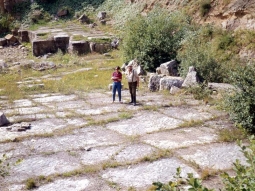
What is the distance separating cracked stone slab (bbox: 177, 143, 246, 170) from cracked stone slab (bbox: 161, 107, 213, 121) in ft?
5.86

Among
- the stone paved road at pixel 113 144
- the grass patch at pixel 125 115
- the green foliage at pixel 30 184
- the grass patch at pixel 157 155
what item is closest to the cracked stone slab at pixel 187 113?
the stone paved road at pixel 113 144

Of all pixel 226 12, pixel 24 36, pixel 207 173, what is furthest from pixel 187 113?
pixel 24 36

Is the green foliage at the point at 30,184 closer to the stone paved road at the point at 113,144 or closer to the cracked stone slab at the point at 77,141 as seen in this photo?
the stone paved road at the point at 113,144

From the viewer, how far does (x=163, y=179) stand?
19.3ft

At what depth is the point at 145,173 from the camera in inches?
241

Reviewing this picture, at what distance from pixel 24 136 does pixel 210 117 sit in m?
4.31

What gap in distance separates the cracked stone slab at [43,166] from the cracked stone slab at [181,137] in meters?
1.70

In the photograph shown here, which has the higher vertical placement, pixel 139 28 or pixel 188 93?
pixel 139 28

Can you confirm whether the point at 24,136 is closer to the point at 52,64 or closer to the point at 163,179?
the point at 163,179

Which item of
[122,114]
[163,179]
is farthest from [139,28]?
[163,179]

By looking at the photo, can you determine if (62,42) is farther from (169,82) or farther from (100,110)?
(100,110)

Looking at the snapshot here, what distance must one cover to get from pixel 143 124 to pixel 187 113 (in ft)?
4.49

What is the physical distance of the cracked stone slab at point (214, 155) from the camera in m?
6.40

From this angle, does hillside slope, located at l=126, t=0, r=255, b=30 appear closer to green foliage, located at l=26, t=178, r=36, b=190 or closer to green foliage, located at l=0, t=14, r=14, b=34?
green foliage, located at l=26, t=178, r=36, b=190
